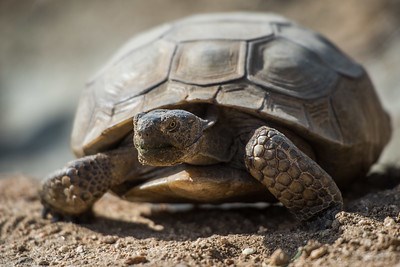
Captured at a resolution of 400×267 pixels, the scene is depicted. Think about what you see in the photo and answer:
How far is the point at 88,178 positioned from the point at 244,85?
1457mm

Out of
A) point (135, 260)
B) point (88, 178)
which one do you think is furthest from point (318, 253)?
point (88, 178)

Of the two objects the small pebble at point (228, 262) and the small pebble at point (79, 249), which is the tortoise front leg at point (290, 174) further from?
the small pebble at point (79, 249)

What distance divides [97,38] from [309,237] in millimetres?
14308

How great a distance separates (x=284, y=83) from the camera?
484cm

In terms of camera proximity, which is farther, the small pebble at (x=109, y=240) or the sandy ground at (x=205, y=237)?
the small pebble at (x=109, y=240)

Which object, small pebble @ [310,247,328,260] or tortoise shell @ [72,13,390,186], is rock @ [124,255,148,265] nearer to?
small pebble @ [310,247,328,260]

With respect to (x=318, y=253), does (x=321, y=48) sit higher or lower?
higher

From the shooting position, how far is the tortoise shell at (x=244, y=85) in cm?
464

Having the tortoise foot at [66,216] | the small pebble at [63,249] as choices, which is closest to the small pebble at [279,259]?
the small pebble at [63,249]

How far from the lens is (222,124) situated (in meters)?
4.72

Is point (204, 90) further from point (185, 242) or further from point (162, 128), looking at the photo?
point (185, 242)

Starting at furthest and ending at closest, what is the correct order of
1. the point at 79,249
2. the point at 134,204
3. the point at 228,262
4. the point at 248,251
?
the point at 134,204 → the point at 79,249 → the point at 248,251 → the point at 228,262

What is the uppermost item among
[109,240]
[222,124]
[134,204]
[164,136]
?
[164,136]

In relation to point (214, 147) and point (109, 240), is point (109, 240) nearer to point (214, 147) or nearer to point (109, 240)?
point (109, 240)
